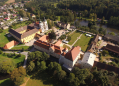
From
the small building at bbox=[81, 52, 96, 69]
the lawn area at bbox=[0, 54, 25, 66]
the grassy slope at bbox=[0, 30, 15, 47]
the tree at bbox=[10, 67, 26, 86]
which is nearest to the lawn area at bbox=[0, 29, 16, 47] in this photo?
the grassy slope at bbox=[0, 30, 15, 47]

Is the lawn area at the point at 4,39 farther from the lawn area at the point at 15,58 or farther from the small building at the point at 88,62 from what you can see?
the small building at the point at 88,62

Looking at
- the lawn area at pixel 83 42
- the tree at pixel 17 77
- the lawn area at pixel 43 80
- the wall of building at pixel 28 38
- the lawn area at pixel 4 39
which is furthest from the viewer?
the lawn area at pixel 4 39

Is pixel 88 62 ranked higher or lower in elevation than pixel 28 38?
lower

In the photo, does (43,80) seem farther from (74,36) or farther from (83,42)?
(74,36)

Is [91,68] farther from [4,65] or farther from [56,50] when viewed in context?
[4,65]

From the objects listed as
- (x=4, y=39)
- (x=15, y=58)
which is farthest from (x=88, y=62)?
(x=4, y=39)

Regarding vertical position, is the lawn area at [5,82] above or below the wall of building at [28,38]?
below

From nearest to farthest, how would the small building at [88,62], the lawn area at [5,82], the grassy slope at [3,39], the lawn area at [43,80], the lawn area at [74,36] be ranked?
the lawn area at [5,82], the lawn area at [43,80], the small building at [88,62], the lawn area at [74,36], the grassy slope at [3,39]

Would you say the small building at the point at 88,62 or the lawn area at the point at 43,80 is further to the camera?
the small building at the point at 88,62

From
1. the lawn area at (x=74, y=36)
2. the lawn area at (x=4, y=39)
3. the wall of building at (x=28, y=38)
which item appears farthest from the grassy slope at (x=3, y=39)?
the lawn area at (x=74, y=36)
